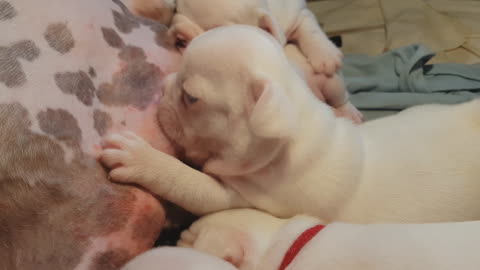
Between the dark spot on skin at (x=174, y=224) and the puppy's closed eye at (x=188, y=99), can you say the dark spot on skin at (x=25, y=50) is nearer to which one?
the puppy's closed eye at (x=188, y=99)

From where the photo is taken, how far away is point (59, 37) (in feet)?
3.50

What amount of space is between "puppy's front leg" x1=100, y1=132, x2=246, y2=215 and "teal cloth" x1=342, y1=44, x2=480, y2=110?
86 centimetres

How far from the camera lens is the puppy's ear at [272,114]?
36.3 inches

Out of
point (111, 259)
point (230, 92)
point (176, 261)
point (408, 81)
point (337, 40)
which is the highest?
point (230, 92)

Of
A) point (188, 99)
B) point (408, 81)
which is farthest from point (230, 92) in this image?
point (408, 81)

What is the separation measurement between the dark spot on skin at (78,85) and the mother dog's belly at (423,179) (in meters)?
0.56

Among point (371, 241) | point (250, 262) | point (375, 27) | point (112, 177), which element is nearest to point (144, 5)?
point (112, 177)

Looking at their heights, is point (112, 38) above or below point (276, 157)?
above

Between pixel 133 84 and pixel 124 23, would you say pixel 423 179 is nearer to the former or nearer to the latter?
pixel 133 84

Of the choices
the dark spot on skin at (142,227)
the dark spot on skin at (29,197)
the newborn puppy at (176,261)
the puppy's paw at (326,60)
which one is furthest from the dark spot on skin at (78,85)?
the puppy's paw at (326,60)

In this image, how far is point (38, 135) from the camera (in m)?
0.94

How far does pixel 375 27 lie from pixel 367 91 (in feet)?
2.26

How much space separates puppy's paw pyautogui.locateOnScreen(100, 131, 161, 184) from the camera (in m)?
1.02

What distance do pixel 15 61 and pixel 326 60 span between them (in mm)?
879
